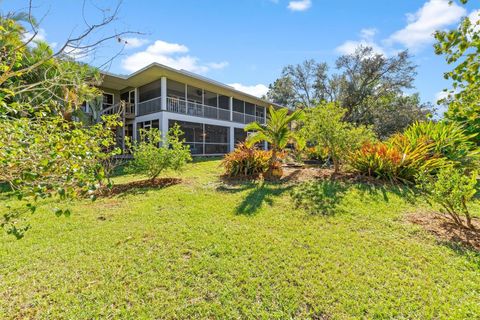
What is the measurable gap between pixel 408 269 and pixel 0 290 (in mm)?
5222

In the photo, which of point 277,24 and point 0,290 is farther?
point 277,24

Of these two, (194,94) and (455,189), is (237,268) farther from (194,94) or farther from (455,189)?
(194,94)

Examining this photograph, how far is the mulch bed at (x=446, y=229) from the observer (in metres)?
3.61

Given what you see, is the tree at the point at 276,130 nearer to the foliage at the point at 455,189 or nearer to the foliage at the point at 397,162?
the foliage at the point at 397,162

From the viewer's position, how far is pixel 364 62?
916 inches

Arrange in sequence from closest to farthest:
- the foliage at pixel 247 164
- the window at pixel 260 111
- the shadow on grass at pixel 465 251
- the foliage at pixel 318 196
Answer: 1. the shadow on grass at pixel 465 251
2. the foliage at pixel 318 196
3. the foliage at pixel 247 164
4. the window at pixel 260 111

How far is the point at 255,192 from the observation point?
6449 mm

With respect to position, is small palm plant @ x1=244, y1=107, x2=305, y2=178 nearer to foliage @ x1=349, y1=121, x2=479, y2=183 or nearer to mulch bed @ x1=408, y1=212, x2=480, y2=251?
foliage @ x1=349, y1=121, x2=479, y2=183

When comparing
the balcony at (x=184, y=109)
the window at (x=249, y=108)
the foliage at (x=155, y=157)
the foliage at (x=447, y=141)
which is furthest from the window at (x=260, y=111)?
the foliage at (x=155, y=157)

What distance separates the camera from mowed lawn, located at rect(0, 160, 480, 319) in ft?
7.84

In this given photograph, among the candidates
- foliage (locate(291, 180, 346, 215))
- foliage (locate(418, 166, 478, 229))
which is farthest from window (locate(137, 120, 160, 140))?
foliage (locate(418, 166, 478, 229))

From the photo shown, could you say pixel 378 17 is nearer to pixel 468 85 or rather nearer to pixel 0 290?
pixel 468 85

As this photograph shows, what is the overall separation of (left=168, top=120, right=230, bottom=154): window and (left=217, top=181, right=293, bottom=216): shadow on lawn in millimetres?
9176

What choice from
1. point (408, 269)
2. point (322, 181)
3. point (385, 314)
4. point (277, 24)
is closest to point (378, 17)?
point (277, 24)
